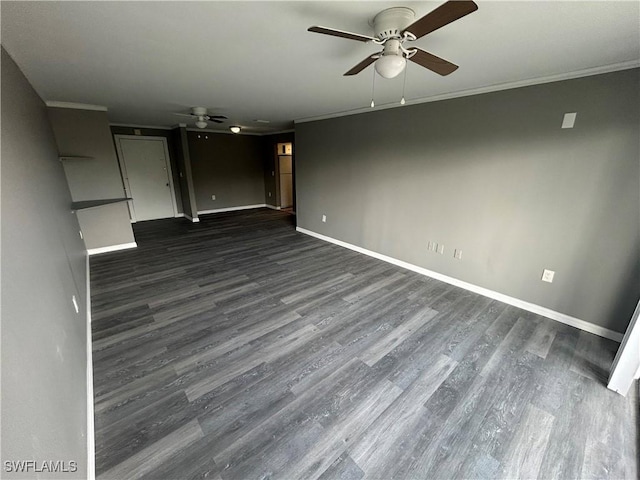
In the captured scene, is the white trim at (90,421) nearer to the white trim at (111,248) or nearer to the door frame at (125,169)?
the white trim at (111,248)

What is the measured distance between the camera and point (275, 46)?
1833 mm

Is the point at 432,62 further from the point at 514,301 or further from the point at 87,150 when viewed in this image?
the point at 87,150

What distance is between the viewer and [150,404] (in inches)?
67.5

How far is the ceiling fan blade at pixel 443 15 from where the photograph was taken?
41.7 inches

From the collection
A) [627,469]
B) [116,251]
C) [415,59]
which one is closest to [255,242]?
[116,251]

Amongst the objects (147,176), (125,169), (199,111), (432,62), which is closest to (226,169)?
(147,176)

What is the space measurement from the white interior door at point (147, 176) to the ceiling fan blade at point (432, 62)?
22.2 ft

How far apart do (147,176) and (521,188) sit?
7560 mm

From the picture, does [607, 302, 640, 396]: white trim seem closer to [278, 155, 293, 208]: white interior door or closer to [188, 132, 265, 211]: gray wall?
[278, 155, 293, 208]: white interior door

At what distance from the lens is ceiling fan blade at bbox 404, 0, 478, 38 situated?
1.06 m

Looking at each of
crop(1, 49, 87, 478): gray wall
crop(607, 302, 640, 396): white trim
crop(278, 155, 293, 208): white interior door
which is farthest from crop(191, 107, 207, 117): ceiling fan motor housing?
crop(607, 302, 640, 396): white trim

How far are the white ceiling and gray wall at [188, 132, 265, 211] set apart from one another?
3.97m

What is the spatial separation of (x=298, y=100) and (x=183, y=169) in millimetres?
4259

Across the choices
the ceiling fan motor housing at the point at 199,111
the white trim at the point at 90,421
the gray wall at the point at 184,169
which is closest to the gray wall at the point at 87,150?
the ceiling fan motor housing at the point at 199,111
